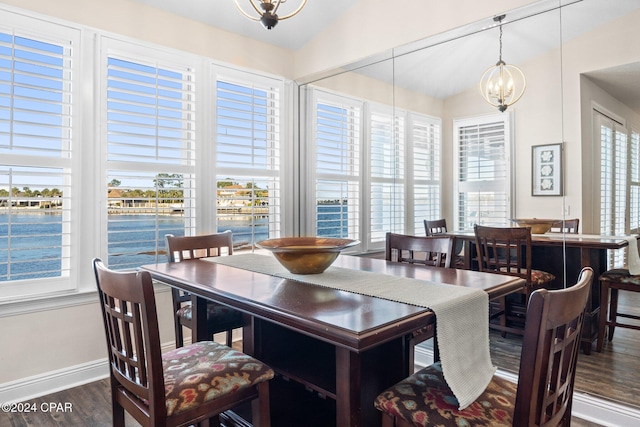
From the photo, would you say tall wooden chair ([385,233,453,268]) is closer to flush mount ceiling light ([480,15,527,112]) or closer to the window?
the window

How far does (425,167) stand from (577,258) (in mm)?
1178

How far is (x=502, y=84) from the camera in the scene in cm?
251

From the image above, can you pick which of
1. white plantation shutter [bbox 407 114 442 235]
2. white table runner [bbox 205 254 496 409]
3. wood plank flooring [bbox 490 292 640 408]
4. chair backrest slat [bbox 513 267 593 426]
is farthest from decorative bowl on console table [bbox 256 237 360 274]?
wood plank flooring [bbox 490 292 640 408]

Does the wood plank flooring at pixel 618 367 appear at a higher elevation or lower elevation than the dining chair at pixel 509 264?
lower

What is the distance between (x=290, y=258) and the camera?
5.79ft

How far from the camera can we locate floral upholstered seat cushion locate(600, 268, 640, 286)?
2088mm

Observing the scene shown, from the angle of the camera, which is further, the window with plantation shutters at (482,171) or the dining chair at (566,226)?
the window with plantation shutters at (482,171)

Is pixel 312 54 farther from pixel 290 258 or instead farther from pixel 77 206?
pixel 290 258

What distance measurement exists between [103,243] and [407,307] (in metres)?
2.26

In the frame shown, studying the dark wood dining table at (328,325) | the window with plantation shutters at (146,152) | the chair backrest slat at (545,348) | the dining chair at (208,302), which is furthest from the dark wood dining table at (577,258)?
the window with plantation shutters at (146,152)

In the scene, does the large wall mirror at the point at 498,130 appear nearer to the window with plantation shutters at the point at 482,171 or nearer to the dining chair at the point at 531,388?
the window with plantation shutters at the point at 482,171

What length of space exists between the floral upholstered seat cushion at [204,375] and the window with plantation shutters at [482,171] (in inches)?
69.2

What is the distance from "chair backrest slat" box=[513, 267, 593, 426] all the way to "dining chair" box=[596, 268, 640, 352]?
4.00ft

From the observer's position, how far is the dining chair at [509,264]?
2.30m
